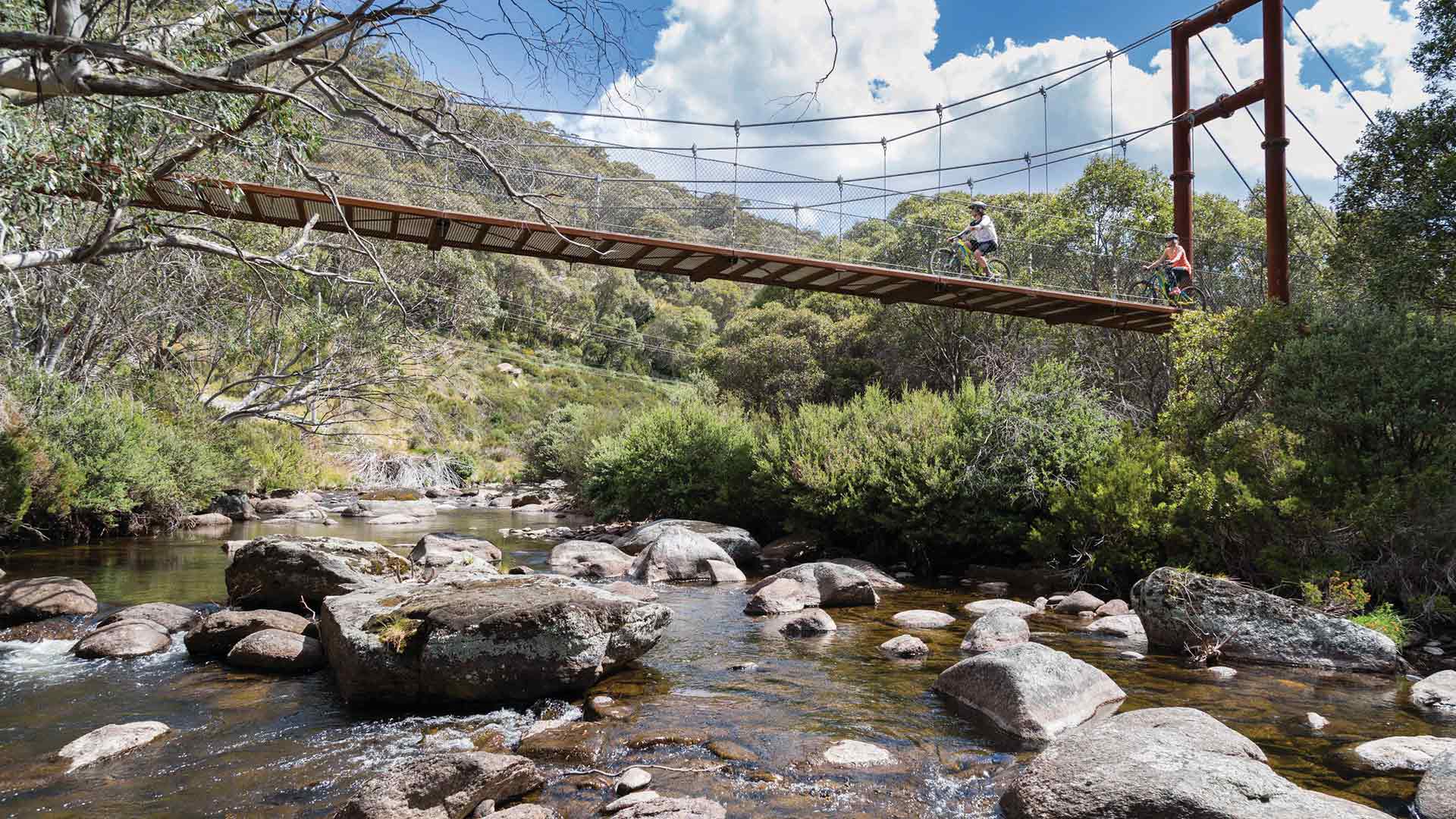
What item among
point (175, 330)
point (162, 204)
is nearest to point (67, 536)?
point (175, 330)

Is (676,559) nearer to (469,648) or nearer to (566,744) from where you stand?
(469,648)

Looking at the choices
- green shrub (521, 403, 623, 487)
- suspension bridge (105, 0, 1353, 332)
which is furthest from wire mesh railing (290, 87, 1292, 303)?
green shrub (521, 403, 623, 487)

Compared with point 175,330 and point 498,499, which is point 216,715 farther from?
point 498,499

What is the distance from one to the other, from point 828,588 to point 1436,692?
519cm

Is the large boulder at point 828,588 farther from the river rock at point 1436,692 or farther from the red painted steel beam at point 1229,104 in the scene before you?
the red painted steel beam at point 1229,104

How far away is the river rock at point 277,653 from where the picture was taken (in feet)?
20.7

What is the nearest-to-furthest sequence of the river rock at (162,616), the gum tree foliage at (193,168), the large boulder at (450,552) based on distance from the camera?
1. the gum tree foliage at (193,168)
2. the river rock at (162,616)
3. the large boulder at (450,552)

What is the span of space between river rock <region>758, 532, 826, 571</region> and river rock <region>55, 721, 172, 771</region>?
8933 mm

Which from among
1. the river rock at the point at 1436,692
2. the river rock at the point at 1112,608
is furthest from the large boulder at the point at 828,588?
the river rock at the point at 1436,692

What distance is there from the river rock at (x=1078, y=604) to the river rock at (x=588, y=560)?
5.62 m

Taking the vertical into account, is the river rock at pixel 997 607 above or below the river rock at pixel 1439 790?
below

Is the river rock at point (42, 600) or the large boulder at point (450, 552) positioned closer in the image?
the river rock at point (42, 600)

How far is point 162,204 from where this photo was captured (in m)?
9.23

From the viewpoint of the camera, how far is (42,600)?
7.77 m
